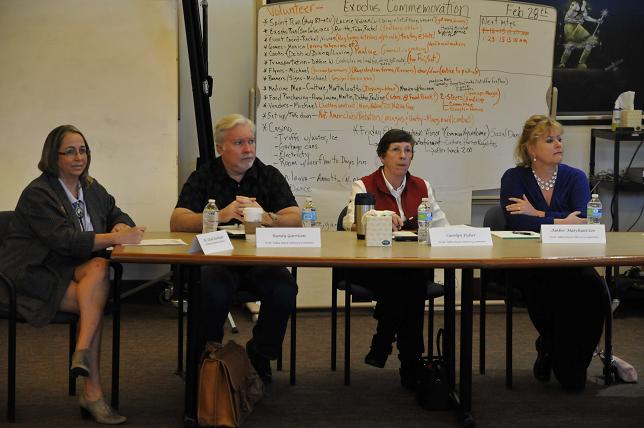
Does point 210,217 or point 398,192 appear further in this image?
point 398,192

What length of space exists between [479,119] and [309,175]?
1.06 metres

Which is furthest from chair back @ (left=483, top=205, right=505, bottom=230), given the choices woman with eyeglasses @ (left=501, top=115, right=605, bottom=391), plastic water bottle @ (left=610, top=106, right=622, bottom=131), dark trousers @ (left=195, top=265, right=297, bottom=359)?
plastic water bottle @ (left=610, top=106, right=622, bottom=131)

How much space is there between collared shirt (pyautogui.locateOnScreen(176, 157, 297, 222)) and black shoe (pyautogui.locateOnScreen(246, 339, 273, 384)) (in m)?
0.63

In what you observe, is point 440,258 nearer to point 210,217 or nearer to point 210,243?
point 210,243

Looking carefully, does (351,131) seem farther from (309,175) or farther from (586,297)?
(586,297)

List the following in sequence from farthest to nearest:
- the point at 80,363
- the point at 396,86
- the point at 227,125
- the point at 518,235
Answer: the point at 396,86
the point at 227,125
the point at 518,235
the point at 80,363

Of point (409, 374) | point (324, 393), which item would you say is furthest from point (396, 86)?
point (324, 393)

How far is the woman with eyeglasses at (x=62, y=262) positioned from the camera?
3465 millimetres

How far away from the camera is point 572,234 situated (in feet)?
11.9

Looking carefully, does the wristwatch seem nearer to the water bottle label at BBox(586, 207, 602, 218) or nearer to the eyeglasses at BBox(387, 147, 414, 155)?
the eyeglasses at BBox(387, 147, 414, 155)

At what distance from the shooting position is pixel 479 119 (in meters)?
5.53

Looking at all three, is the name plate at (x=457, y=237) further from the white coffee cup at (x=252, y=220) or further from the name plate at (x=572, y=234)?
the white coffee cup at (x=252, y=220)

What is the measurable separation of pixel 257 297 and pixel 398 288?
58 cm

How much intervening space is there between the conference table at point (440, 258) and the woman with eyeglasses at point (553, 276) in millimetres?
324
